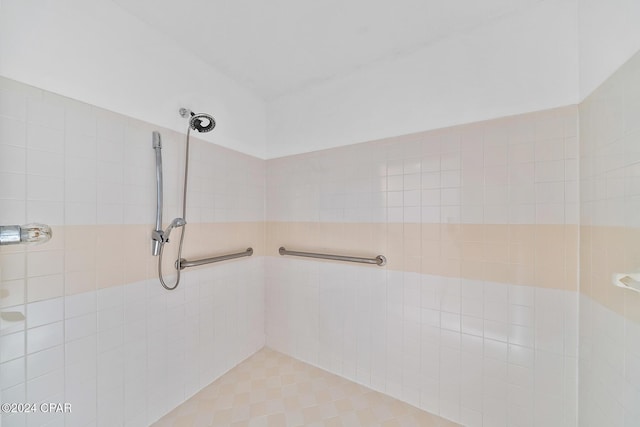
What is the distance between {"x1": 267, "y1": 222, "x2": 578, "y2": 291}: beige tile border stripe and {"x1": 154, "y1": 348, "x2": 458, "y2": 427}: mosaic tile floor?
81 cm

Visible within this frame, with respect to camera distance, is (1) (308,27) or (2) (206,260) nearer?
(1) (308,27)

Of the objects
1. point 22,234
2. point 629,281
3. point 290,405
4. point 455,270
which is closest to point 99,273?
point 22,234

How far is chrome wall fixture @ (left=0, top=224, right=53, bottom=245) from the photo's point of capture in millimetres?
701

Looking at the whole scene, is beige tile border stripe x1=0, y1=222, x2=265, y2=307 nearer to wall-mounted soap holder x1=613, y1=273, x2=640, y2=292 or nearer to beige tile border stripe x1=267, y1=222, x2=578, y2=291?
beige tile border stripe x1=267, y1=222, x2=578, y2=291

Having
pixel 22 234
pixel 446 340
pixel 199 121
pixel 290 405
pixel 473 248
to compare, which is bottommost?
pixel 290 405

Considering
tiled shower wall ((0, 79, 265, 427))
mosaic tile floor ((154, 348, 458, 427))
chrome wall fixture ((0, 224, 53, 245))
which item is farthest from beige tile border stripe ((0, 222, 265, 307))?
mosaic tile floor ((154, 348, 458, 427))

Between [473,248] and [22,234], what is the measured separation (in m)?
1.79

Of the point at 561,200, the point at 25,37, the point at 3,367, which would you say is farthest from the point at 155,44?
the point at 561,200

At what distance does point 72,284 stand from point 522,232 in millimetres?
2054

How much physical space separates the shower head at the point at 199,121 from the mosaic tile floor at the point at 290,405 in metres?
1.61

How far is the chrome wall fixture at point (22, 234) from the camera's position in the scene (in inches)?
27.6

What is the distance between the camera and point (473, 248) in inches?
50.7

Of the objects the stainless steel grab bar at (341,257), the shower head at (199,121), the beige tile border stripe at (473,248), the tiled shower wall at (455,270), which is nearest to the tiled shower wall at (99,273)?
the shower head at (199,121)

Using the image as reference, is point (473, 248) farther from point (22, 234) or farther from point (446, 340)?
point (22, 234)
